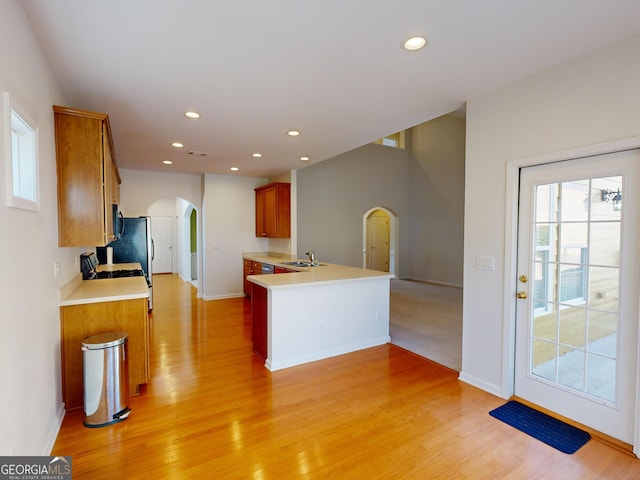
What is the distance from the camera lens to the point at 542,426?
2273mm

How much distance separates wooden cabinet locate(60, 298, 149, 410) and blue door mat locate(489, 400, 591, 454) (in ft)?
9.79

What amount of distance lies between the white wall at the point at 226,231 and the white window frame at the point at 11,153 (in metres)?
4.58

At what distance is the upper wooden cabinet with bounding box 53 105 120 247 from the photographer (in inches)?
95.6

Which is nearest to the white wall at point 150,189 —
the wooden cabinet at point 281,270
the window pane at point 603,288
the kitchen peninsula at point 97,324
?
the wooden cabinet at point 281,270

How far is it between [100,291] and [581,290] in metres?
3.99

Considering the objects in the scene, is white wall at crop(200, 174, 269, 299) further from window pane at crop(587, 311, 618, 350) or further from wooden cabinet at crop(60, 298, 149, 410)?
window pane at crop(587, 311, 618, 350)

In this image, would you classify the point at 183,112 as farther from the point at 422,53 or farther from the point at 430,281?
the point at 430,281

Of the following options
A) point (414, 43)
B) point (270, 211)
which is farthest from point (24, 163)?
point (270, 211)

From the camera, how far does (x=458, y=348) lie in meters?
3.81

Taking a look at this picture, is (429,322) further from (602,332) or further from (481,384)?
(602,332)

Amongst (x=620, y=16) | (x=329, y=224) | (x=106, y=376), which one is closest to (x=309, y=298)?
(x=106, y=376)

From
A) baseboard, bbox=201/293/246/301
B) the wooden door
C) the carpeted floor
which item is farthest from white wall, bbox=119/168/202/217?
the wooden door

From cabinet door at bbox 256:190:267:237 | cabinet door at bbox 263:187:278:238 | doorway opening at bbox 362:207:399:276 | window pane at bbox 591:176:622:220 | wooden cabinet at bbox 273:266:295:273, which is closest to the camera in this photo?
window pane at bbox 591:176:622:220

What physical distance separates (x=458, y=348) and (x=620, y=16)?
10.8 feet
